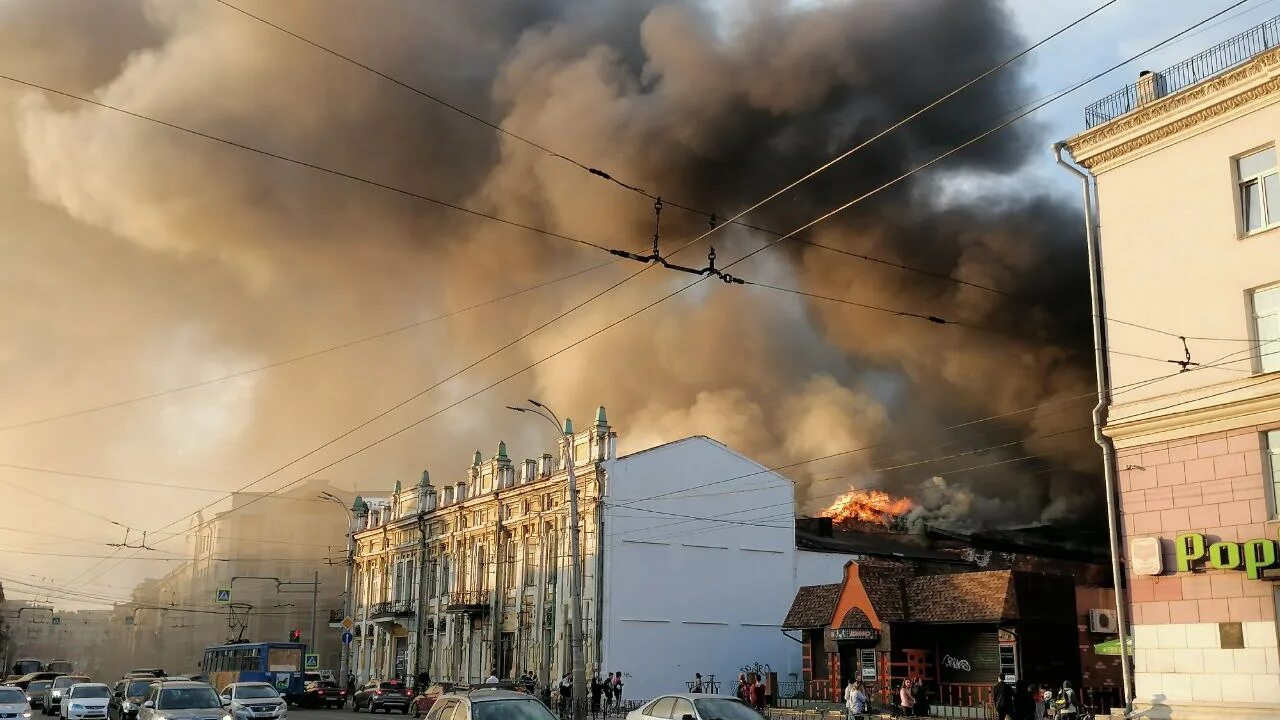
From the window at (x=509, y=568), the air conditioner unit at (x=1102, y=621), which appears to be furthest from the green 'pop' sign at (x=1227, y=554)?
the window at (x=509, y=568)

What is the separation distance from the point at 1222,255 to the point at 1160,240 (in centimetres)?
152

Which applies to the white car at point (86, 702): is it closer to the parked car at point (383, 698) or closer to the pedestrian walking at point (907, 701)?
the parked car at point (383, 698)

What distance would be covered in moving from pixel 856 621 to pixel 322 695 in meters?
28.5

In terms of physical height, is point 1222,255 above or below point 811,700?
above

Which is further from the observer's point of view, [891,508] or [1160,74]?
[891,508]

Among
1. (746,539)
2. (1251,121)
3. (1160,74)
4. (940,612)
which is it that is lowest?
(940,612)

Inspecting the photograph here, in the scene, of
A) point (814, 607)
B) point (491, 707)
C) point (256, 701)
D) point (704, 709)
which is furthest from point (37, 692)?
point (491, 707)

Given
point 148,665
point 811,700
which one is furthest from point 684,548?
point 148,665

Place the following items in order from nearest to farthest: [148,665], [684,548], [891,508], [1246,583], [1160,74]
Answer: [1246,583] < [1160,74] < [684,548] < [891,508] < [148,665]

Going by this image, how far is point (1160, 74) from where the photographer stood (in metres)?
24.0

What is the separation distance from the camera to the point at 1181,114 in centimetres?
2267

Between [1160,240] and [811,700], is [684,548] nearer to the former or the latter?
[811,700]

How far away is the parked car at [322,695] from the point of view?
5228 centimetres

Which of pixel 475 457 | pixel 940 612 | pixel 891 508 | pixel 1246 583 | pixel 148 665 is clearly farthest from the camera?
pixel 148 665
